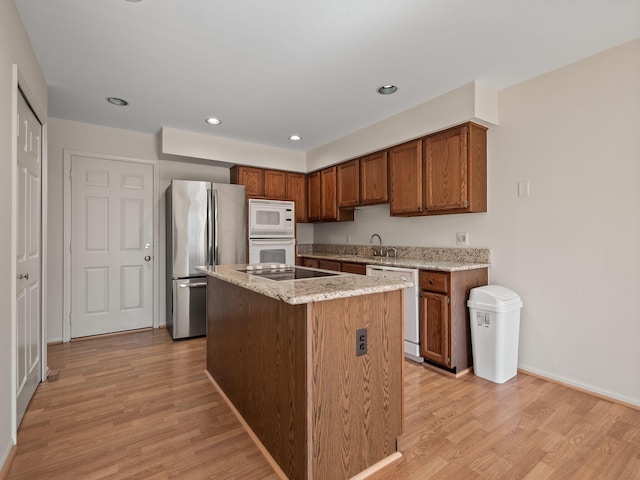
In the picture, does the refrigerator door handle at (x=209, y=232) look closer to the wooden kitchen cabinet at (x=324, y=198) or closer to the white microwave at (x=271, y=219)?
the white microwave at (x=271, y=219)

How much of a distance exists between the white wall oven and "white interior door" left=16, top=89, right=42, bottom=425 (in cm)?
215

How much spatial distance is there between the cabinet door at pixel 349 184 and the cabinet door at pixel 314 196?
47cm

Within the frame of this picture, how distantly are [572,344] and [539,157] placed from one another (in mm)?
1508

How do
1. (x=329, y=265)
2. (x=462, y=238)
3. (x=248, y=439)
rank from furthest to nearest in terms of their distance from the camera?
(x=329, y=265), (x=462, y=238), (x=248, y=439)

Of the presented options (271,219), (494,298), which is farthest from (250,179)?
(494,298)

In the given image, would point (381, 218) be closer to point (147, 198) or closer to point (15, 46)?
point (147, 198)

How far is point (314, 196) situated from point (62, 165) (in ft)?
10.2

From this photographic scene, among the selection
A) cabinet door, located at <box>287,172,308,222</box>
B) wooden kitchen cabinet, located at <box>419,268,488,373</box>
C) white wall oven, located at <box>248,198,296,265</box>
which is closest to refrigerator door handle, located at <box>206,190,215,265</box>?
white wall oven, located at <box>248,198,296,265</box>

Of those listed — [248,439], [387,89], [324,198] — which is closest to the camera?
[248,439]

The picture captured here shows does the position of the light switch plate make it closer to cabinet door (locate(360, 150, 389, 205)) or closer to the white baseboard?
cabinet door (locate(360, 150, 389, 205))

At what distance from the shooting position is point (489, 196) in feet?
9.87

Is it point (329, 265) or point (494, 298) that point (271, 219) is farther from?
point (494, 298)

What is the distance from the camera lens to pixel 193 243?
376 centimetres

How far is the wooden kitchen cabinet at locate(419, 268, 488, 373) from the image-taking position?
106 inches
